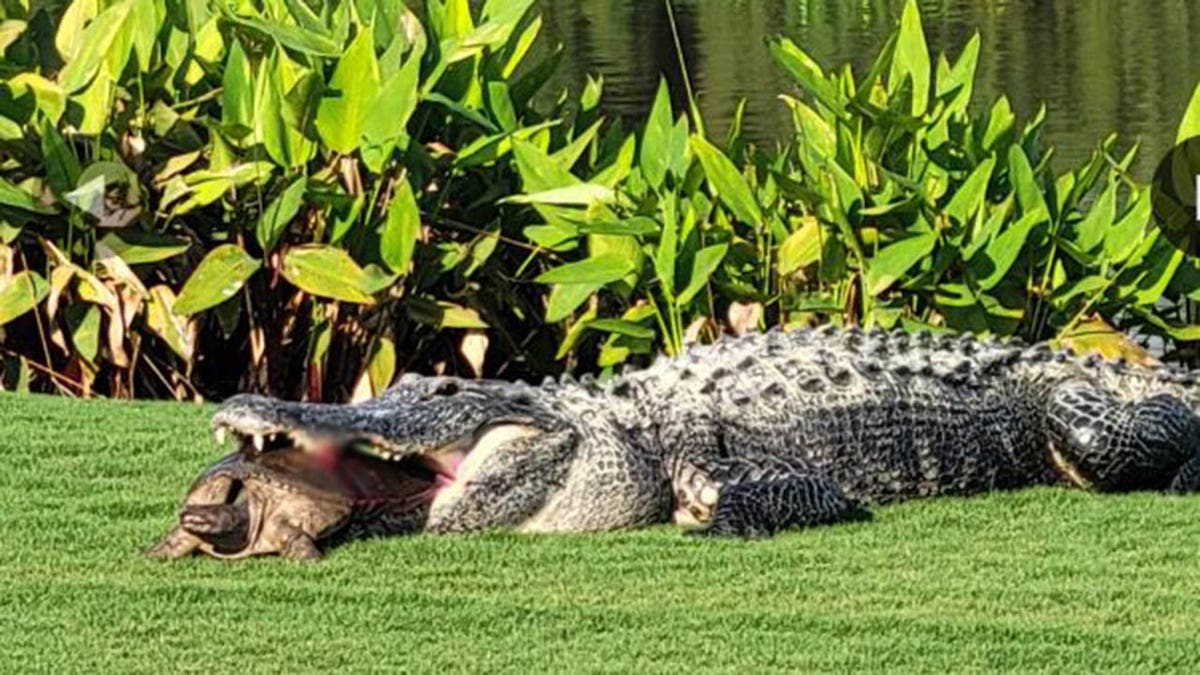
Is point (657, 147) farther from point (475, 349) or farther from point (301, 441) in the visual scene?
point (301, 441)

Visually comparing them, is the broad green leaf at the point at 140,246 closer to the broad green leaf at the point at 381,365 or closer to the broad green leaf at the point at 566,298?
the broad green leaf at the point at 381,365

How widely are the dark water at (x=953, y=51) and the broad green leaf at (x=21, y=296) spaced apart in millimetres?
6710

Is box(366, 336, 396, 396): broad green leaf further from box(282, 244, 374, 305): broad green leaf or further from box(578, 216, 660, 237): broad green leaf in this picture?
box(578, 216, 660, 237): broad green leaf

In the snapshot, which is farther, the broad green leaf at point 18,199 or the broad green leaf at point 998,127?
the broad green leaf at point 998,127

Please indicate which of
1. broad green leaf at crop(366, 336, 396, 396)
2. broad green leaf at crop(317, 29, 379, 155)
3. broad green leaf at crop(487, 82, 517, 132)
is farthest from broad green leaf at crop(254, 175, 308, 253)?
broad green leaf at crop(487, 82, 517, 132)

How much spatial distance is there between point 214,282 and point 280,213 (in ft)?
0.83

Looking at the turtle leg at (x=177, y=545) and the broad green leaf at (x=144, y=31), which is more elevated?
the broad green leaf at (x=144, y=31)

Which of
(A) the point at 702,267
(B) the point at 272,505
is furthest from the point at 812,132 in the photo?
(B) the point at 272,505

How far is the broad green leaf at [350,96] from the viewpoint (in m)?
7.00

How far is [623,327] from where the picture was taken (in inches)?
278

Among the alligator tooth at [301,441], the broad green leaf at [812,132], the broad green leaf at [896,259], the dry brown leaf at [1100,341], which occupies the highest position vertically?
the alligator tooth at [301,441]

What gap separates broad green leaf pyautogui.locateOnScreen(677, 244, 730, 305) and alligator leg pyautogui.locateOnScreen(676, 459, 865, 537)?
1312mm

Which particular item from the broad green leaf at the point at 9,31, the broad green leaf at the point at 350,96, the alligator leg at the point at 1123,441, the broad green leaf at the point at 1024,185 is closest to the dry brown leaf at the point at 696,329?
the broad green leaf at the point at 1024,185

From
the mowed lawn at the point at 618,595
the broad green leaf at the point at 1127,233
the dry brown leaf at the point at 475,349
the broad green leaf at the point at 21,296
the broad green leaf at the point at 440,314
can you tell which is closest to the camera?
the mowed lawn at the point at 618,595
